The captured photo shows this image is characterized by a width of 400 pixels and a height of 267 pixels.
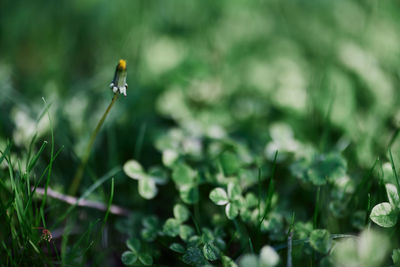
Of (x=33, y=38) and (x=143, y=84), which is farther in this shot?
→ (x=33, y=38)

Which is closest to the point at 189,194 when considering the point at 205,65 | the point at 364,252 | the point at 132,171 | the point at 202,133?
the point at 132,171

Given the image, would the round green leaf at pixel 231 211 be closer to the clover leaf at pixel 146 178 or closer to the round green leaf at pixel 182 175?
the round green leaf at pixel 182 175

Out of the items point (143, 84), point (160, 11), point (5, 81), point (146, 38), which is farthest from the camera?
point (160, 11)

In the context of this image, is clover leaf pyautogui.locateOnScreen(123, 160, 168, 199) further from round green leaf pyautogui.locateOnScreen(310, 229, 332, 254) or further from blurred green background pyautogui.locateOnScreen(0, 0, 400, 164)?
round green leaf pyautogui.locateOnScreen(310, 229, 332, 254)

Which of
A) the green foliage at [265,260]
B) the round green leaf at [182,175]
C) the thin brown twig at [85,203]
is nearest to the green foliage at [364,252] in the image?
the green foliage at [265,260]

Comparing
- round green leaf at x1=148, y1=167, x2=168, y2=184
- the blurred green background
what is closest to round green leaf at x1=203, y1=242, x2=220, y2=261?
round green leaf at x1=148, y1=167, x2=168, y2=184

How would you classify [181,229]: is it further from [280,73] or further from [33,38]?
[33,38]

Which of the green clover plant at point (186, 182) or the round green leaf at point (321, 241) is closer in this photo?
the round green leaf at point (321, 241)

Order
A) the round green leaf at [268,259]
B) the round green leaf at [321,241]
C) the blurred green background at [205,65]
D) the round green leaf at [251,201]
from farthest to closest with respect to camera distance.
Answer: the blurred green background at [205,65] < the round green leaf at [251,201] < the round green leaf at [321,241] < the round green leaf at [268,259]

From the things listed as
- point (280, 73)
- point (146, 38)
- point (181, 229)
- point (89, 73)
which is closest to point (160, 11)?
point (146, 38)
